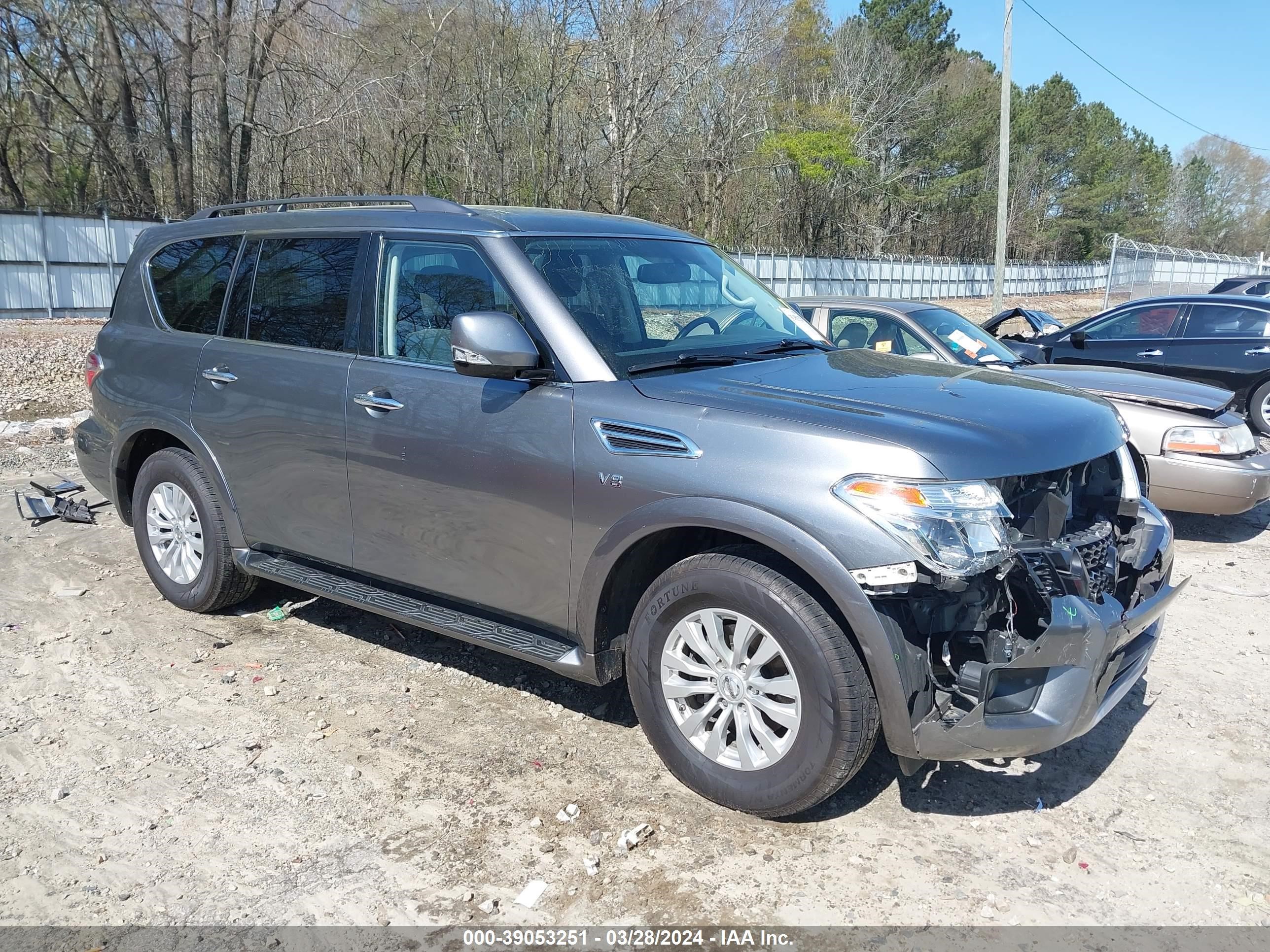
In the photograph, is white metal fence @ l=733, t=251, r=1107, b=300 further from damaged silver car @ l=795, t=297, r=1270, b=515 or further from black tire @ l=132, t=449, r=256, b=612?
black tire @ l=132, t=449, r=256, b=612

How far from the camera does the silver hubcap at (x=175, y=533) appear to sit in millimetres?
5145

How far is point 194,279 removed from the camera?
5.18m

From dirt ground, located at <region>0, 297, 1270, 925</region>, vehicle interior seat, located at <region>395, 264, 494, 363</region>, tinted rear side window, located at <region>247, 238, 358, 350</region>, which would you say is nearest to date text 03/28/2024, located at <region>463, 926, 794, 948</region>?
dirt ground, located at <region>0, 297, 1270, 925</region>

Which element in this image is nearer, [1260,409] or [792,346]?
[792,346]

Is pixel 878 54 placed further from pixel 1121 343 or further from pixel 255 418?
pixel 255 418

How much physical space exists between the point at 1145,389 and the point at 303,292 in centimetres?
574

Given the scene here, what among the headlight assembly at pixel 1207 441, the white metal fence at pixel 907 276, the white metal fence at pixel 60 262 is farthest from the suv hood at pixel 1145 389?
the white metal fence at pixel 907 276

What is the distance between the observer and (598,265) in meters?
4.10

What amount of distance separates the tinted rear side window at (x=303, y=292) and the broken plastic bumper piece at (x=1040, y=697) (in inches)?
118

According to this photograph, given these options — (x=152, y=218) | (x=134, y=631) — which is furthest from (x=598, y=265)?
(x=152, y=218)

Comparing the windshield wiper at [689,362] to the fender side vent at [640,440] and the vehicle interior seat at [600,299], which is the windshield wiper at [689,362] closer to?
the vehicle interior seat at [600,299]

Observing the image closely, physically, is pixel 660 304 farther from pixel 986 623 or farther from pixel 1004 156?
pixel 1004 156

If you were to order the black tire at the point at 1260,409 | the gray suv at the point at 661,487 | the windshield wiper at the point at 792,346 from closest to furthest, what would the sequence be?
1. the gray suv at the point at 661,487
2. the windshield wiper at the point at 792,346
3. the black tire at the point at 1260,409

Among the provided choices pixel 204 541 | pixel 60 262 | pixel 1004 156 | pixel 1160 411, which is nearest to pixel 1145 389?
pixel 1160 411
